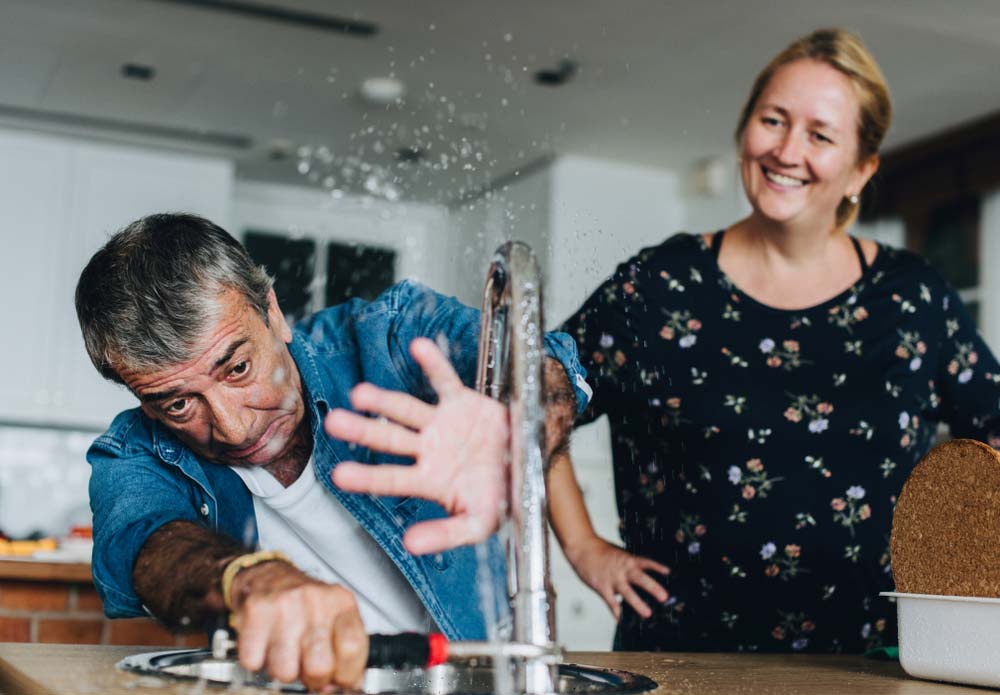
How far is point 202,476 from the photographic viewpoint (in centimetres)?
91

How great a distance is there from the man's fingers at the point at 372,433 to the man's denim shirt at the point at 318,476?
0.20 meters

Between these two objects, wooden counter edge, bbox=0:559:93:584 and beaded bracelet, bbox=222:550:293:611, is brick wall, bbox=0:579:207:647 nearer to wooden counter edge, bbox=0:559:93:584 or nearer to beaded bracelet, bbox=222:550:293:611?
wooden counter edge, bbox=0:559:93:584

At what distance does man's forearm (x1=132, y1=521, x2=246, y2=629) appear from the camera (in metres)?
0.69

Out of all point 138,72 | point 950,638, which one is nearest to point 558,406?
point 950,638

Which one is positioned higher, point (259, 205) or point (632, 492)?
point (259, 205)

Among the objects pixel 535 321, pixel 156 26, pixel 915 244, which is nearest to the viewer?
pixel 535 321

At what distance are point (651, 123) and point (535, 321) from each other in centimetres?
324

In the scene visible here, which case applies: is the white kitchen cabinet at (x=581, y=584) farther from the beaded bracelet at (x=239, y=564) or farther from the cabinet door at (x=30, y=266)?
the beaded bracelet at (x=239, y=564)

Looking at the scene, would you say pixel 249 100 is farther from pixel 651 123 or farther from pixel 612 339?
pixel 612 339

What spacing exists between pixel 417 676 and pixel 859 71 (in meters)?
0.93

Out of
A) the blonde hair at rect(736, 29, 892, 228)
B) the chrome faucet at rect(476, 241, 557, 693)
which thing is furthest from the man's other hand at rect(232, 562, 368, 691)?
the blonde hair at rect(736, 29, 892, 228)

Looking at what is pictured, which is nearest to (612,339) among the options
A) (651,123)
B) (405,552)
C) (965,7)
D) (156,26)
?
(405,552)

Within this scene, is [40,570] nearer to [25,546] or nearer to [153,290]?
[25,546]

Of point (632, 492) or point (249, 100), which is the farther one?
point (249, 100)
